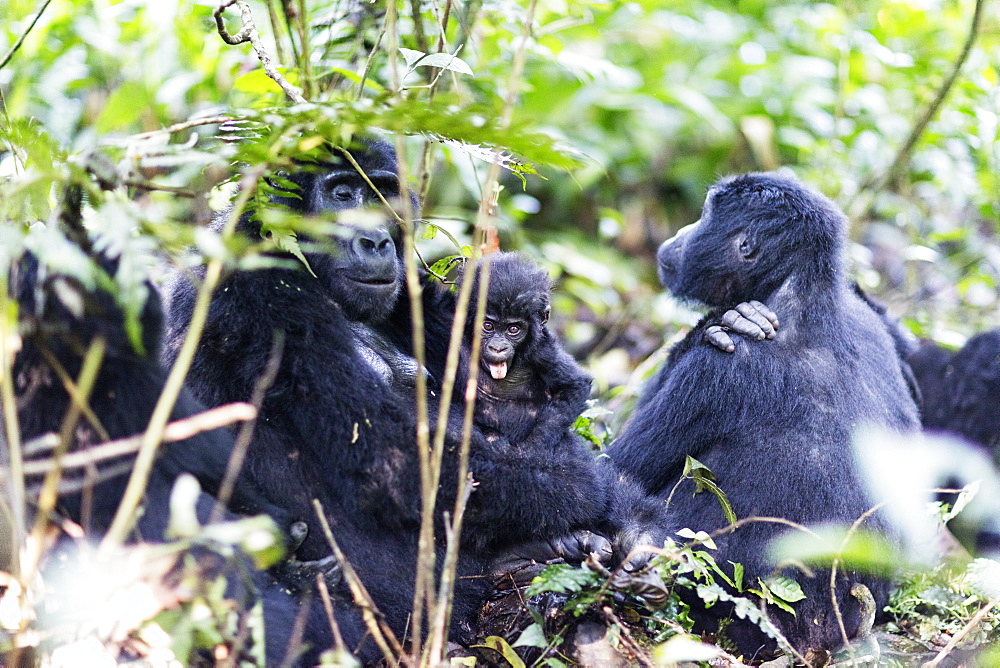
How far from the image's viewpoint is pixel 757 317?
3.76m

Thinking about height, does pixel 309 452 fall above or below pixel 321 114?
below

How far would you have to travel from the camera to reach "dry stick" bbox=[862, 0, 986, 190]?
5207mm

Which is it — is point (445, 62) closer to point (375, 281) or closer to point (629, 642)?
point (375, 281)

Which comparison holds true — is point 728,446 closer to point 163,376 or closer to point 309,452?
point 309,452

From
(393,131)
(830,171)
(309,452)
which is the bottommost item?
(830,171)

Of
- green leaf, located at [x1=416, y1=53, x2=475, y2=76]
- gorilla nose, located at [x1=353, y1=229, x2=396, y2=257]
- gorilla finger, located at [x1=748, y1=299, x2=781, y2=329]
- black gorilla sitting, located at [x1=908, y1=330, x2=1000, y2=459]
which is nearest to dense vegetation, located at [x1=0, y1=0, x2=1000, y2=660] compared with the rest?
green leaf, located at [x1=416, y1=53, x2=475, y2=76]

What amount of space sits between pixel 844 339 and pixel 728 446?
0.70 meters

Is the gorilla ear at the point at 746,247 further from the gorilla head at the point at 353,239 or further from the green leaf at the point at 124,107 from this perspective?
the green leaf at the point at 124,107

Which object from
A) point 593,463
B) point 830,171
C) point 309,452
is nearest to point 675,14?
point 830,171

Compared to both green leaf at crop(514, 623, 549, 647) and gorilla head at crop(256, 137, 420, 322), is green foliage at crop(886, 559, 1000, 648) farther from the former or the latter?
gorilla head at crop(256, 137, 420, 322)

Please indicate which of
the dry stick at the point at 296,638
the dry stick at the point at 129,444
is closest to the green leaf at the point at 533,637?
the dry stick at the point at 296,638

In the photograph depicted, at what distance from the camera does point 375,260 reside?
10.5 ft

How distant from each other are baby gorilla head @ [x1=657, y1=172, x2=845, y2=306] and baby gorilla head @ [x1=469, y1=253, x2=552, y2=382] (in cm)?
85

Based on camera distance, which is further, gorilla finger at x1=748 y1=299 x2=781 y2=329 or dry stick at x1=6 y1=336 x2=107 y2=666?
gorilla finger at x1=748 y1=299 x2=781 y2=329
